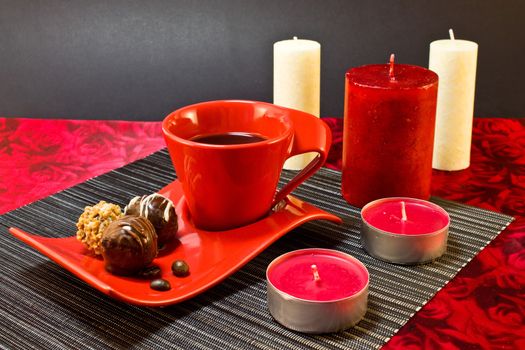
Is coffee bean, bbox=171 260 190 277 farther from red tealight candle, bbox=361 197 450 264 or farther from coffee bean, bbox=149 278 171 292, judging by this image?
red tealight candle, bbox=361 197 450 264

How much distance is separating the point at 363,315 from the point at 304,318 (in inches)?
2.3

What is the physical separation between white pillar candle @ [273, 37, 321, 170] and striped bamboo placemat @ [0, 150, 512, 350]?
0.17 meters

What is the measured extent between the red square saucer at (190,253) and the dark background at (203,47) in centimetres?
69

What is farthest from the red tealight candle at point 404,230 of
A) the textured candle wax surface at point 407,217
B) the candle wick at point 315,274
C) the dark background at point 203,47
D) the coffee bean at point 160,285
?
the dark background at point 203,47

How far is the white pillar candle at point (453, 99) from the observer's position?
3.02ft

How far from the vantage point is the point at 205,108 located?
2.61 feet

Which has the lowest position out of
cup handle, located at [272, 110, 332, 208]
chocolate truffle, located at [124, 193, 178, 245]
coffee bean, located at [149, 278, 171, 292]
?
coffee bean, located at [149, 278, 171, 292]

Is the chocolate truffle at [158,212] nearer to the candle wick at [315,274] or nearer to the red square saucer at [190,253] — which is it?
the red square saucer at [190,253]

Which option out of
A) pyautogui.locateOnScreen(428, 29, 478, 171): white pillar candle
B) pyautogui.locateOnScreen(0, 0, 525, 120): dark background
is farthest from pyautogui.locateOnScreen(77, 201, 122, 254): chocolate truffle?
pyautogui.locateOnScreen(0, 0, 525, 120): dark background

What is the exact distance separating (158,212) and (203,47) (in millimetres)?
799

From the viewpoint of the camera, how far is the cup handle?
773 millimetres

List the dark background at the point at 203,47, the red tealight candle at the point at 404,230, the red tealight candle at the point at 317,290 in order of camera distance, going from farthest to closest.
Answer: the dark background at the point at 203,47 < the red tealight candle at the point at 404,230 < the red tealight candle at the point at 317,290

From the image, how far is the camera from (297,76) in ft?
3.10

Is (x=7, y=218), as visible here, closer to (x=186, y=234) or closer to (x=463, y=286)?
(x=186, y=234)
